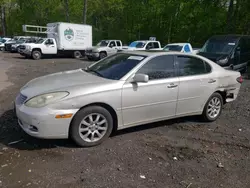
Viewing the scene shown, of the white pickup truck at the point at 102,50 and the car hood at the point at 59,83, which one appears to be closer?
the car hood at the point at 59,83

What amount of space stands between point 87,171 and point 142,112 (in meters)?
1.42

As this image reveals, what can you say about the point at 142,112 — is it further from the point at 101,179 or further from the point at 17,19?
the point at 17,19

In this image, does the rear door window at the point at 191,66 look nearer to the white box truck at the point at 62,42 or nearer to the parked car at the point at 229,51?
the parked car at the point at 229,51

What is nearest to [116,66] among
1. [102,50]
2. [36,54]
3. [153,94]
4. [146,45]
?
[153,94]

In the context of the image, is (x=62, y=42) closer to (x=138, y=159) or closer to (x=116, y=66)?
(x=116, y=66)

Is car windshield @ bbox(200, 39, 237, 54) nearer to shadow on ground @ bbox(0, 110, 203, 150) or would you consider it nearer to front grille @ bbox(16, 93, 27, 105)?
shadow on ground @ bbox(0, 110, 203, 150)

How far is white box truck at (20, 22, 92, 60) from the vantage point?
18906 mm

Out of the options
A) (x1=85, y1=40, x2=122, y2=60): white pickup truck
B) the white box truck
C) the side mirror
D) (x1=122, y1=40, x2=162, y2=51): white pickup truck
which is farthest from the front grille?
the white box truck

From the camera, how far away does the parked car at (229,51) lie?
9962 mm

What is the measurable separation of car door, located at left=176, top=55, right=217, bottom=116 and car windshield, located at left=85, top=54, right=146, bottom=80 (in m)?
0.90

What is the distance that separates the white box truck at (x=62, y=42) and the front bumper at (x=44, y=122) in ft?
54.4

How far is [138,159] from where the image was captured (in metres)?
3.39

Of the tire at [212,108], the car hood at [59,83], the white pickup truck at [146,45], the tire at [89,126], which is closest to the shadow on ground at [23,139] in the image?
the tire at [89,126]

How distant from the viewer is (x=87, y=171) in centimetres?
305
